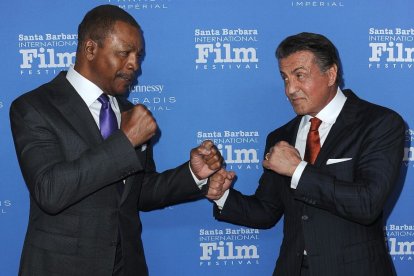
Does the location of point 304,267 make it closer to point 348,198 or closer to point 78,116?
point 348,198

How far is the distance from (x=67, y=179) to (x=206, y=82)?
46.2 inches

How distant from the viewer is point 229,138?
2.81m

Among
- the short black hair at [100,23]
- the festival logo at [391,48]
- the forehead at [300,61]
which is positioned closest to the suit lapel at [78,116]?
the short black hair at [100,23]

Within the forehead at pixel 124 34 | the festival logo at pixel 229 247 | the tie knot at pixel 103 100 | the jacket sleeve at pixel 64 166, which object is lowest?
the festival logo at pixel 229 247

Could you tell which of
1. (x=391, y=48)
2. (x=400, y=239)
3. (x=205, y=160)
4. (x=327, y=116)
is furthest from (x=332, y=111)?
(x=400, y=239)

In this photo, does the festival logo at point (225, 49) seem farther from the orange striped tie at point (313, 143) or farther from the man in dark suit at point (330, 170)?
the orange striped tie at point (313, 143)

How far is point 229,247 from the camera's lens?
2875 mm

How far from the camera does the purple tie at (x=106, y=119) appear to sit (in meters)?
2.05

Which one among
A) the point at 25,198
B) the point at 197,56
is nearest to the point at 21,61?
the point at 25,198

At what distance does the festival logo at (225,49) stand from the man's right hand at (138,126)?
920 mm

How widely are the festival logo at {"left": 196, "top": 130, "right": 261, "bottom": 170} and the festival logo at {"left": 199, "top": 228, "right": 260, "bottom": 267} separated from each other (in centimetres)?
36

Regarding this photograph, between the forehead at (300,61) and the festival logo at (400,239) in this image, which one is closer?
the forehead at (300,61)

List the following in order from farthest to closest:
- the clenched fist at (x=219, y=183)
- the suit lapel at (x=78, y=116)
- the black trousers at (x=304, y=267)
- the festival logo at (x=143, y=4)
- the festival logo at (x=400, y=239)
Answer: the festival logo at (x=400, y=239), the festival logo at (x=143, y=4), the clenched fist at (x=219, y=183), the black trousers at (x=304, y=267), the suit lapel at (x=78, y=116)

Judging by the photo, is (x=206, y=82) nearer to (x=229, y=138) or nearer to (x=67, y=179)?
(x=229, y=138)
